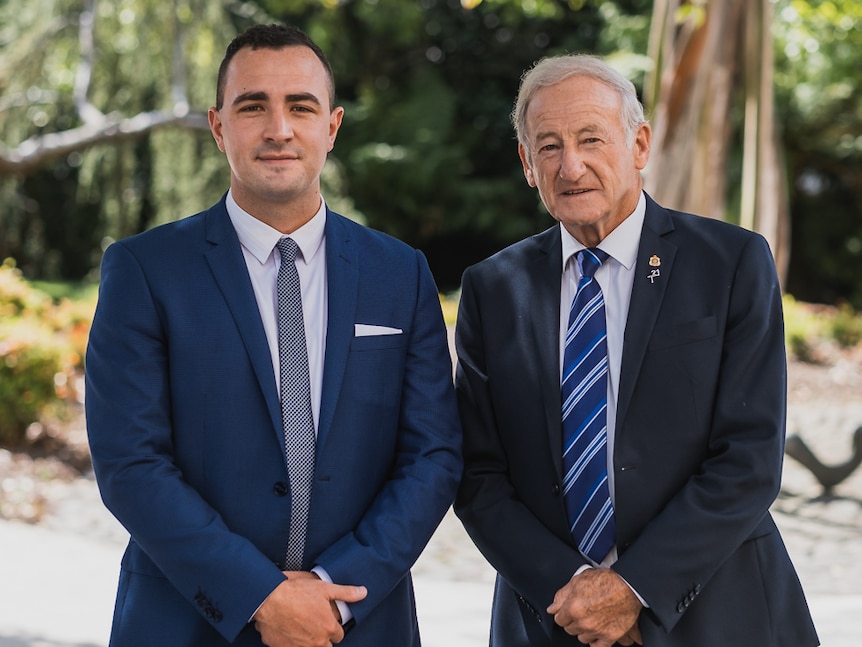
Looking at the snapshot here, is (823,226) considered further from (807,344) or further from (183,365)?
(183,365)

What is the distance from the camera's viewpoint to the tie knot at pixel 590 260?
2.31 meters

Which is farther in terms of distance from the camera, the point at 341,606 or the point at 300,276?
the point at 300,276

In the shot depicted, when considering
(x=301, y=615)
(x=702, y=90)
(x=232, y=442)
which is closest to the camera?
(x=301, y=615)

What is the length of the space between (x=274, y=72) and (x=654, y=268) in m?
0.89

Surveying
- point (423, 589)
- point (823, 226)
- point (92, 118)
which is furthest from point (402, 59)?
point (423, 589)

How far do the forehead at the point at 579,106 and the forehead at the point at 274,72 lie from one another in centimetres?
48

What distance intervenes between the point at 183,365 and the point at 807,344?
1130 cm

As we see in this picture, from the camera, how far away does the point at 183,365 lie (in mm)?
2148

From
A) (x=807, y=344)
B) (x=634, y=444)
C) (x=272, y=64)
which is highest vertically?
(x=272, y=64)

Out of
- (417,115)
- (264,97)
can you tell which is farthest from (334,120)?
(417,115)

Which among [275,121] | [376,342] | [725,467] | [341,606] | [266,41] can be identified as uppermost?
[266,41]

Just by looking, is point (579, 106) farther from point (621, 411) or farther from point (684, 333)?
point (621, 411)

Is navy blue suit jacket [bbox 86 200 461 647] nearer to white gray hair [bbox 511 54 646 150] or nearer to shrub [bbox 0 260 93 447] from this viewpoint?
white gray hair [bbox 511 54 646 150]

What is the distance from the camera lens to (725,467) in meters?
2.11
